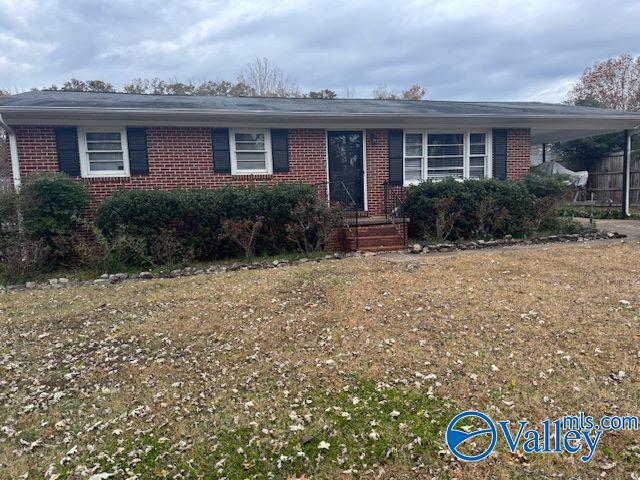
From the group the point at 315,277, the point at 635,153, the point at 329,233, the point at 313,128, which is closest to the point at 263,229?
the point at 329,233

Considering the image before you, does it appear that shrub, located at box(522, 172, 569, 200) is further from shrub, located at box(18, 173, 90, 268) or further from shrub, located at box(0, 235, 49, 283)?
shrub, located at box(0, 235, 49, 283)

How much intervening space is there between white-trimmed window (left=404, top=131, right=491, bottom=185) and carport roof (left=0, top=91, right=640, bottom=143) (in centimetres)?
41

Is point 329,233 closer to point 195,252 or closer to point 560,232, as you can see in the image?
point 195,252

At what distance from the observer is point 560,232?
9570 mm

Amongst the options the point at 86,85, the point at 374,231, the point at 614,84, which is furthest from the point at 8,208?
the point at 614,84

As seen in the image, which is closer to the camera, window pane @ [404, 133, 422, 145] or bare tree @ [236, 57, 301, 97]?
window pane @ [404, 133, 422, 145]

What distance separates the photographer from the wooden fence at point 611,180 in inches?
603

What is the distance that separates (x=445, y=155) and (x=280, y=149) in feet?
14.1

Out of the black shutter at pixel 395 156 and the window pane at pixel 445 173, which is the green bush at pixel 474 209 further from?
the window pane at pixel 445 173

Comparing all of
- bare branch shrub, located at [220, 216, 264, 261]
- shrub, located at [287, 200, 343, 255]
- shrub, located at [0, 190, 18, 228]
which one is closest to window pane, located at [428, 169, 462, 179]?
shrub, located at [287, 200, 343, 255]

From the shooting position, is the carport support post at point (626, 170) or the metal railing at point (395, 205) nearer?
the metal railing at point (395, 205)

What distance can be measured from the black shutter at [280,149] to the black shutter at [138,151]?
273cm

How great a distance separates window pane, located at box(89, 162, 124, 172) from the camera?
357 inches

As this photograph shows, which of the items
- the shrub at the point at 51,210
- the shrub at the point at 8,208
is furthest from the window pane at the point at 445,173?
the shrub at the point at 8,208
